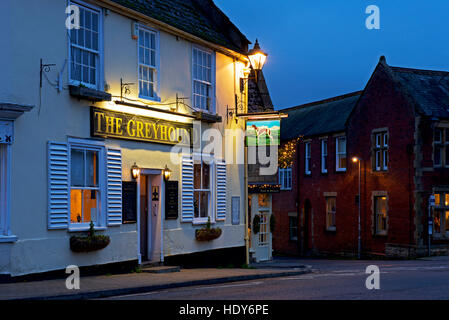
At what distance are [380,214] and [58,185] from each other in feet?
75.7

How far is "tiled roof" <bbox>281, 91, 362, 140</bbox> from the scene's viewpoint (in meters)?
38.3

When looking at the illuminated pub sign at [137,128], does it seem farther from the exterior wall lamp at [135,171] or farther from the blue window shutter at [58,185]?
the blue window shutter at [58,185]

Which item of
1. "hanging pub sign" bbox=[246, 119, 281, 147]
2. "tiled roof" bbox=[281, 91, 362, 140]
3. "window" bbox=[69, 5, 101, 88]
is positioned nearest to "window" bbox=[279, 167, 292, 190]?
"tiled roof" bbox=[281, 91, 362, 140]

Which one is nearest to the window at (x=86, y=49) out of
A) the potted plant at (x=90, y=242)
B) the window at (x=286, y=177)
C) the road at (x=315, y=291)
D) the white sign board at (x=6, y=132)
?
the white sign board at (x=6, y=132)

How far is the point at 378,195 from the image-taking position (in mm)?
33531

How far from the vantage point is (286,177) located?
142ft

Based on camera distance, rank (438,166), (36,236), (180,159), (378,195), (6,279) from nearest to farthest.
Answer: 1. (6,279)
2. (36,236)
3. (180,159)
4. (438,166)
5. (378,195)

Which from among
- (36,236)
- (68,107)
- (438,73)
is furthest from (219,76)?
(438,73)

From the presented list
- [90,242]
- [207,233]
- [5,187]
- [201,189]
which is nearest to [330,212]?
[201,189]

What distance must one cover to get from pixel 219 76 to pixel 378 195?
1610 cm

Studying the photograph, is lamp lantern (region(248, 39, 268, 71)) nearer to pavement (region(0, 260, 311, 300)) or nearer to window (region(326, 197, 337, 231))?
pavement (region(0, 260, 311, 300))

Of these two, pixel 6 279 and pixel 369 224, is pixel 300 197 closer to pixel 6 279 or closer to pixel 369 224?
pixel 369 224

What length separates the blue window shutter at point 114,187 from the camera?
51.1ft

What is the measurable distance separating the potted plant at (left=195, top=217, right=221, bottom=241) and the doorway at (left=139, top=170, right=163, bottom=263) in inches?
72.5
